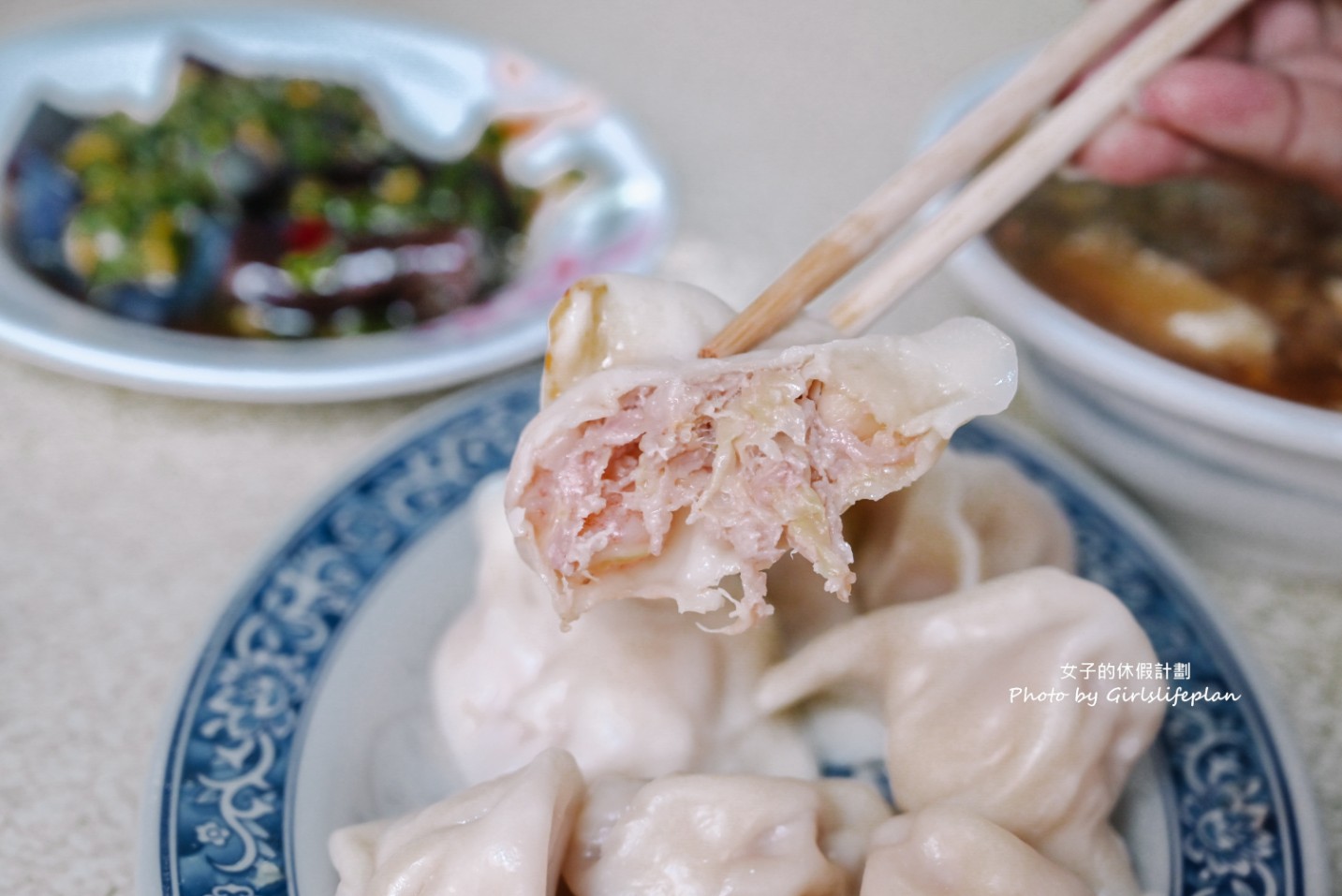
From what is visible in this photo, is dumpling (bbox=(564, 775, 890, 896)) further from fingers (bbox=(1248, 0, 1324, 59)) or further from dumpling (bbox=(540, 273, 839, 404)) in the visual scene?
fingers (bbox=(1248, 0, 1324, 59))

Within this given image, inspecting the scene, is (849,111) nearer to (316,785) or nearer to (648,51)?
(648,51)

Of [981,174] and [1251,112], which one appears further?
[1251,112]

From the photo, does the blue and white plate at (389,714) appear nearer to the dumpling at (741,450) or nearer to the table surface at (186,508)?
the table surface at (186,508)

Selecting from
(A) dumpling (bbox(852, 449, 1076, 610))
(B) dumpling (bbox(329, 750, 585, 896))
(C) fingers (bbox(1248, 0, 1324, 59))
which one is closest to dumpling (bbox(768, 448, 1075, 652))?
(A) dumpling (bbox(852, 449, 1076, 610))

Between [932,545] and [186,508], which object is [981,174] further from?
[186,508]

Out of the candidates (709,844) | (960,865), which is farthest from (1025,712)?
(709,844)

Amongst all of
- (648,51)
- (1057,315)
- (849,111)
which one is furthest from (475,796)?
(648,51)

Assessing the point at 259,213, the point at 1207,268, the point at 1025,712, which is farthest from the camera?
the point at 259,213

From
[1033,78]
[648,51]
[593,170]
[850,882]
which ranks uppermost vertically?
[648,51]
